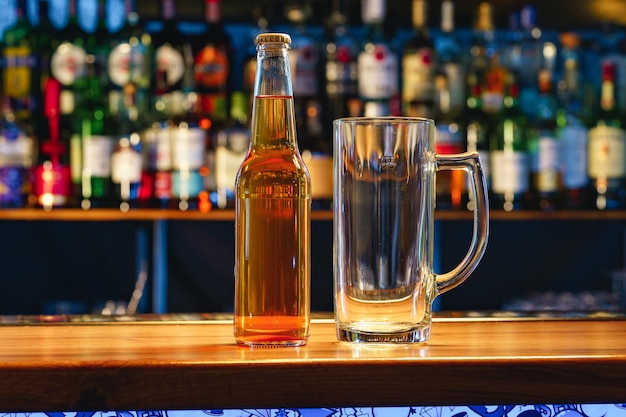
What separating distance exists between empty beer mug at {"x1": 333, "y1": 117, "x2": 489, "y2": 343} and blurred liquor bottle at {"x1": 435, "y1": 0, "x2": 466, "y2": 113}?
4.67 feet

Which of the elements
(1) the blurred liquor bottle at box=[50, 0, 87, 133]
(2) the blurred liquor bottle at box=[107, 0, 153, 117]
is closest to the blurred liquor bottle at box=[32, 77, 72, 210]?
(1) the blurred liquor bottle at box=[50, 0, 87, 133]

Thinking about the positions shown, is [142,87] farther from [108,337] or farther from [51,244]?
[108,337]

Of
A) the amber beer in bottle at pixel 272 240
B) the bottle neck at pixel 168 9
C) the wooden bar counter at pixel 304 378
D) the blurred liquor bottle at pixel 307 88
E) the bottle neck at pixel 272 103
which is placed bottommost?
the wooden bar counter at pixel 304 378

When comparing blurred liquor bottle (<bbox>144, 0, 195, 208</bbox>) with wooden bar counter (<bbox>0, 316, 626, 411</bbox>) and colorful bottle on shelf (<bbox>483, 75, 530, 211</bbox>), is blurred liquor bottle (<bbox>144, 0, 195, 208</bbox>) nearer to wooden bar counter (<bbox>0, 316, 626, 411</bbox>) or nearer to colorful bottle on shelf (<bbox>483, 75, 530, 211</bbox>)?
colorful bottle on shelf (<bbox>483, 75, 530, 211</bbox>)

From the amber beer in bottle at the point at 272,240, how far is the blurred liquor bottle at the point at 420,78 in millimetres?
1334

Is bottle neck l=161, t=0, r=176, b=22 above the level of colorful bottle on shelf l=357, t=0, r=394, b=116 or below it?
above

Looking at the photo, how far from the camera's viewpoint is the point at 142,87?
2072mm

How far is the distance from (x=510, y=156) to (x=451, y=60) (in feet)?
1.02

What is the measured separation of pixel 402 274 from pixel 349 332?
0.06 m

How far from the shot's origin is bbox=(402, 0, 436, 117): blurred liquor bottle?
6.61ft

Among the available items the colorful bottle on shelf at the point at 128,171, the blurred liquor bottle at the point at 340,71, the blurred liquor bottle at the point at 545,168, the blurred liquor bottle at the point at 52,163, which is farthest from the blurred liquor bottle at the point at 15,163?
the blurred liquor bottle at the point at 545,168

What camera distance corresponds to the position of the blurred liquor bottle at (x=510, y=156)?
1932 millimetres

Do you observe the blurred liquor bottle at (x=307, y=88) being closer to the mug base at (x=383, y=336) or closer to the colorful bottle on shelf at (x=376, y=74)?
the colorful bottle on shelf at (x=376, y=74)

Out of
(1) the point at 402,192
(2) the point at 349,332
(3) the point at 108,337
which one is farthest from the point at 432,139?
(3) the point at 108,337
